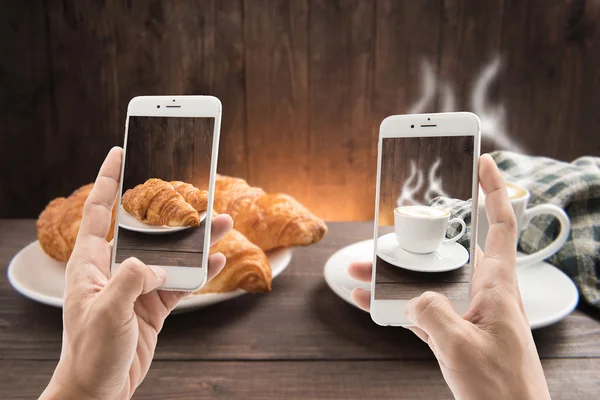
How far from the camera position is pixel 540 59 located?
50.1 inches

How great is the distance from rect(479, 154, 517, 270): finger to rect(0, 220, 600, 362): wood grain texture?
190 mm

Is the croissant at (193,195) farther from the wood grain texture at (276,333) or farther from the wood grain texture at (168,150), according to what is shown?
the wood grain texture at (276,333)

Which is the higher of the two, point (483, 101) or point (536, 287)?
point (483, 101)

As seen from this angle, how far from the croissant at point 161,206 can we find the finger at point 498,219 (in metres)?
0.25

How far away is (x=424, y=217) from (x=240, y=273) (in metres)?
0.27

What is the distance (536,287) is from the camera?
67cm

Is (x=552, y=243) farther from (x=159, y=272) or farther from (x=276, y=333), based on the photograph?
(x=159, y=272)

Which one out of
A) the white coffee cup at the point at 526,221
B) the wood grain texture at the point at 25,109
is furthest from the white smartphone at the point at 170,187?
the wood grain texture at the point at 25,109

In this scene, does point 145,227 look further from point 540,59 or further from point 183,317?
point 540,59

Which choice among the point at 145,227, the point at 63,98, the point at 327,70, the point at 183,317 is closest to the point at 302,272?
the point at 183,317

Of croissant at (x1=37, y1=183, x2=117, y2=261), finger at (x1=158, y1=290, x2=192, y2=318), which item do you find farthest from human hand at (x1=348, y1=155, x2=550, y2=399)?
croissant at (x1=37, y1=183, x2=117, y2=261)

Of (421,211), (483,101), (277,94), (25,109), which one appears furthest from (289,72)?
(421,211)

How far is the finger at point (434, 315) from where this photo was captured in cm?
39

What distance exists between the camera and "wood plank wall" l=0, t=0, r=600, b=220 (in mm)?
1237
